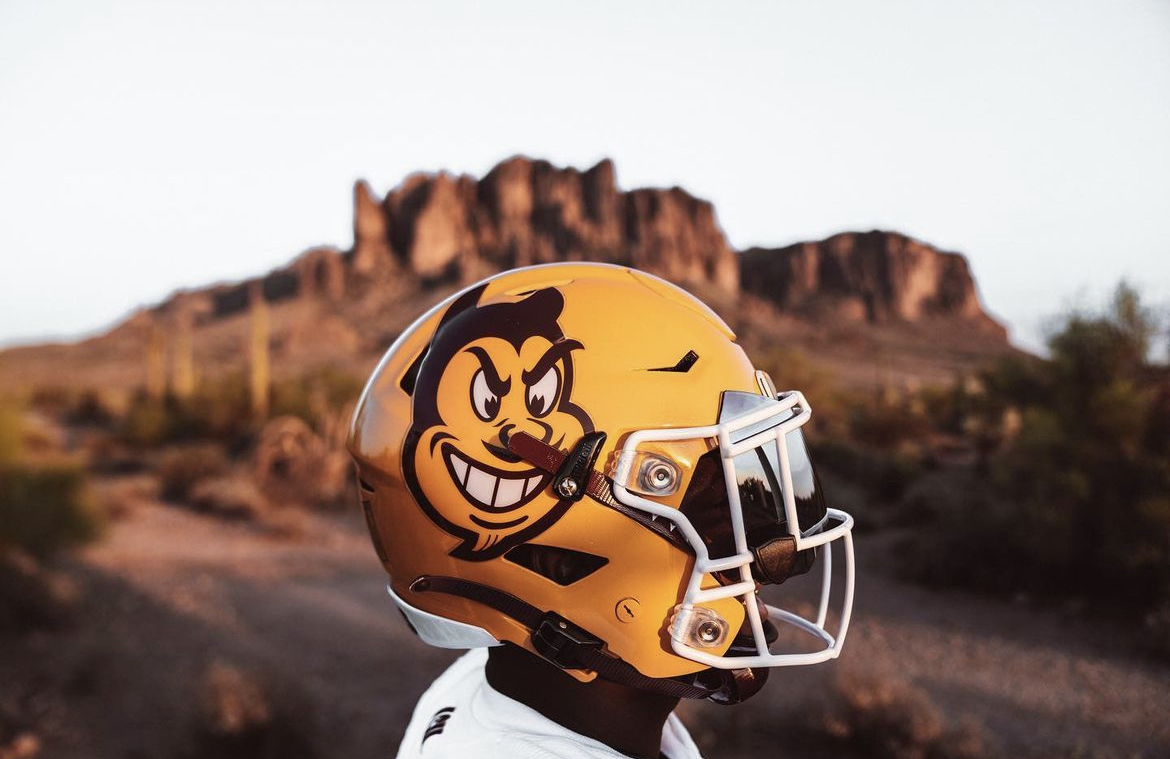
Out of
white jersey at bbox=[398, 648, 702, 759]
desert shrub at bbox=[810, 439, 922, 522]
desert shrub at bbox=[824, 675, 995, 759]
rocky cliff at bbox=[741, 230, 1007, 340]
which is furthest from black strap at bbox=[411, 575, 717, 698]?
rocky cliff at bbox=[741, 230, 1007, 340]

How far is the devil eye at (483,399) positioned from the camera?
171cm

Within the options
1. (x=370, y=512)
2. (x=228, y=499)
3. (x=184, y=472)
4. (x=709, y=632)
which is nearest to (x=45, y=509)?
(x=228, y=499)

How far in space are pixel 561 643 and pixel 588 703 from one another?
142mm

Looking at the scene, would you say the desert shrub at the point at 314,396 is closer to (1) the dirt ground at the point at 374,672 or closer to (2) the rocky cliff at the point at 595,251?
(1) the dirt ground at the point at 374,672

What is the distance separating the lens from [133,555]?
10.9 metres

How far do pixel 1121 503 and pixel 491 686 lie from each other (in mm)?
9630

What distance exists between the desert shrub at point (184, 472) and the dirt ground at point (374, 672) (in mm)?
4963

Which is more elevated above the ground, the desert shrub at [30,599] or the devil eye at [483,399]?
the devil eye at [483,399]

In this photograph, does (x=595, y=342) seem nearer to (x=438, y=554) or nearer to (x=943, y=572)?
(x=438, y=554)

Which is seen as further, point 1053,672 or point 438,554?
point 1053,672

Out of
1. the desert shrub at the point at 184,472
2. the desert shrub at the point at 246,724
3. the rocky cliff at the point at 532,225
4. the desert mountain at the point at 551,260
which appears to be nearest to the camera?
the desert shrub at the point at 246,724

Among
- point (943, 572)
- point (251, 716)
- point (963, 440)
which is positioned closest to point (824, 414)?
point (963, 440)

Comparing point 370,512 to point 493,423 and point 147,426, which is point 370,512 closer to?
point 493,423

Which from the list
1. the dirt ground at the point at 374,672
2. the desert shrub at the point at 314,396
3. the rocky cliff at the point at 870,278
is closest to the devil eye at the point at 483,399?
the dirt ground at the point at 374,672
